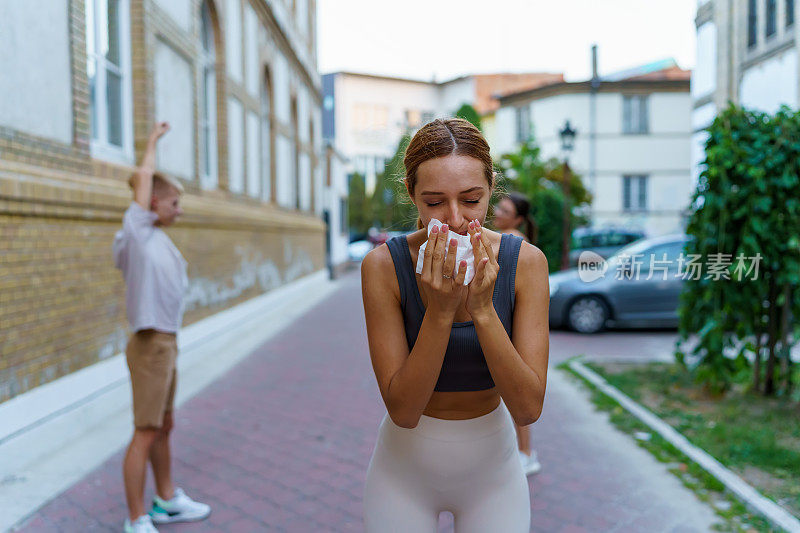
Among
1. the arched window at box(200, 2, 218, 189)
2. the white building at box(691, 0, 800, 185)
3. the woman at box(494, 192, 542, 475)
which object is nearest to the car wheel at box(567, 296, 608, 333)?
the white building at box(691, 0, 800, 185)

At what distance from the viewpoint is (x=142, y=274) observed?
12.4ft

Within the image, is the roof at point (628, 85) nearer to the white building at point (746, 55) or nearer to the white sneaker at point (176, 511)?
the white building at point (746, 55)

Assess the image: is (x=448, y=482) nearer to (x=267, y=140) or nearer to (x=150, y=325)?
(x=150, y=325)

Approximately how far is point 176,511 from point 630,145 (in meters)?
36.4

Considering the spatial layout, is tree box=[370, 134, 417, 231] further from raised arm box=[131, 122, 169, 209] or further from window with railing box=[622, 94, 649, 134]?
window with railing box=[622, 94, 649, 134]

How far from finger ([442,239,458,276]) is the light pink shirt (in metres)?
2.60

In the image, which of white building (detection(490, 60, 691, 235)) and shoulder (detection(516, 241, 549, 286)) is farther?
white building (detection(490, 60, 691, 235))

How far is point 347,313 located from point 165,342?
37.3ft

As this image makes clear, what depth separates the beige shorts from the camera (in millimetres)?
3686

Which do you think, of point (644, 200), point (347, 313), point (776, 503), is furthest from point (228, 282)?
point (644, 200)

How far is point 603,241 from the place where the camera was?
64.3 ft

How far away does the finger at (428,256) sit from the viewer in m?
1.58

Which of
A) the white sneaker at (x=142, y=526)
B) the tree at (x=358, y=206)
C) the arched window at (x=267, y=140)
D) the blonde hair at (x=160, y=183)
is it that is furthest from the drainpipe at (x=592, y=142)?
the white sneaker at (x=142, y=526)

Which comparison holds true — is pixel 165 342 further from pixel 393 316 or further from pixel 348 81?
pixel 348 81
